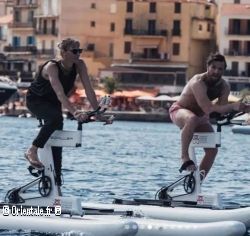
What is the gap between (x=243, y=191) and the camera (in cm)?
2173

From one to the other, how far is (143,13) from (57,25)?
38.4 feet

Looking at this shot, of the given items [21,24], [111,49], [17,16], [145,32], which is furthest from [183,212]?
[17,16]

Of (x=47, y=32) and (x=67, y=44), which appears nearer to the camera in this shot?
(x=67, y=44)

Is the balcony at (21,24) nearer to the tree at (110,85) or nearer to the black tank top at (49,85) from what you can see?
the tree at (110,85)

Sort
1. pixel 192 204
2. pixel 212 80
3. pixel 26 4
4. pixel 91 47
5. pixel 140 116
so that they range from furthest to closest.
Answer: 1. pixel 26 4
2. pixel 91 47
3. pixel 140 116
4. pixel 192 204
5. pixel 212 80

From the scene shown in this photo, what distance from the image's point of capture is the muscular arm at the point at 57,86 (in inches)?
591

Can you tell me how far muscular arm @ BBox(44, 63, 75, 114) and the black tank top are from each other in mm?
116

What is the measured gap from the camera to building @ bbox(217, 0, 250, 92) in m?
119

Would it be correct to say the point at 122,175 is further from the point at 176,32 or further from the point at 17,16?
the point at 17,16

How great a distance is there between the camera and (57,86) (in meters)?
15.1

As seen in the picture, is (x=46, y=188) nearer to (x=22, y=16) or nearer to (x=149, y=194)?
(x=149, y=194)

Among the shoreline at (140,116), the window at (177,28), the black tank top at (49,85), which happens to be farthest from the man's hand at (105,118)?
the window at (177,28)

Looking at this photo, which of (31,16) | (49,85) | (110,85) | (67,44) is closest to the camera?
(67,44)

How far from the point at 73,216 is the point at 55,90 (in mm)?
1499
